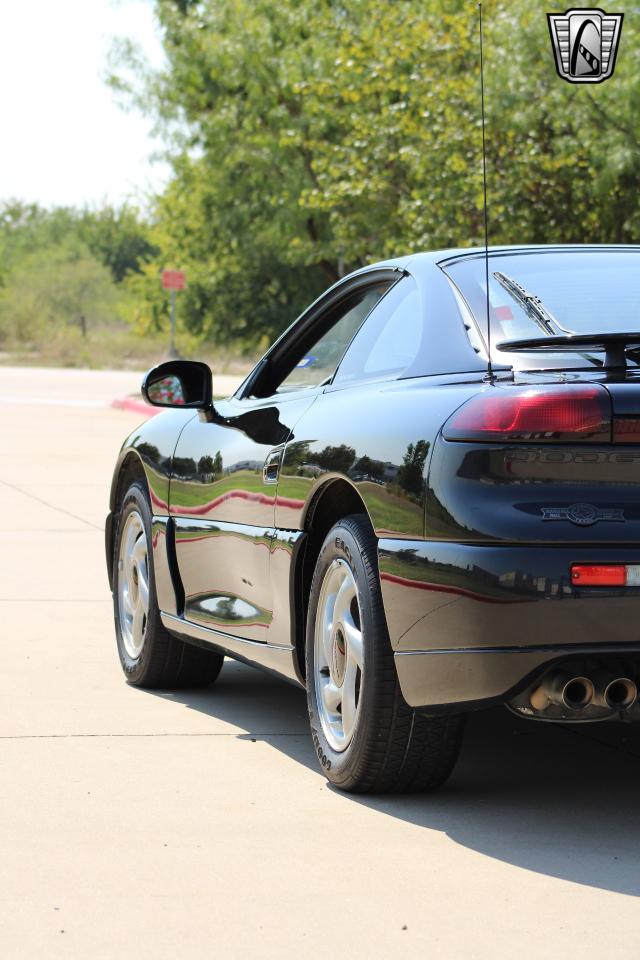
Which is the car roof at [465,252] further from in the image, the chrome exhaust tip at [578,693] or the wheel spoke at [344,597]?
the chrome exhaust tip at [578,693]

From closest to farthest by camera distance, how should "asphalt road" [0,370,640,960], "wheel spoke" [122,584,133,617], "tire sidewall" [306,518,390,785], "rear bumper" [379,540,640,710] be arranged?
"asphalt road" [0,370,640,960], "rear bumper" [379,540,640,710], "tire sidewall" [306,518,390,785], "wheel spoke" [122,584,133,617]

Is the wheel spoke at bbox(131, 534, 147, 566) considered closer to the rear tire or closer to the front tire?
the rear tire

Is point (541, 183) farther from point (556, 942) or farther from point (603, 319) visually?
point (556, 942)

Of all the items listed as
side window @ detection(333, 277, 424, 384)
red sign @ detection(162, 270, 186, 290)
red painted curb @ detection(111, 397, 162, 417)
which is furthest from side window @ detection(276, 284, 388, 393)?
red sign @ detection(162, 270, 186, 290)

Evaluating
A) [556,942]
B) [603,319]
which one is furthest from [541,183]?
[556,942]

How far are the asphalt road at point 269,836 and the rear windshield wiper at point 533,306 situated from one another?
1.36 meters

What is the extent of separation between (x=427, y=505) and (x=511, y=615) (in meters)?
0.39

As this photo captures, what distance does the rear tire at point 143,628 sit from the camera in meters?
6.84

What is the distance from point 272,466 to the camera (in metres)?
5.68

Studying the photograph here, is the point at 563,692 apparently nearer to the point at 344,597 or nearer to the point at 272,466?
the point at 344,597

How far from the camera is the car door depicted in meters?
5.75

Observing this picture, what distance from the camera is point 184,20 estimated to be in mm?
40625

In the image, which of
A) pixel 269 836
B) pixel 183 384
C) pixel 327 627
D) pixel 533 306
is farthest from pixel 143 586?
pixel 533 306

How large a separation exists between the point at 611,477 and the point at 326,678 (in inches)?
51.4
